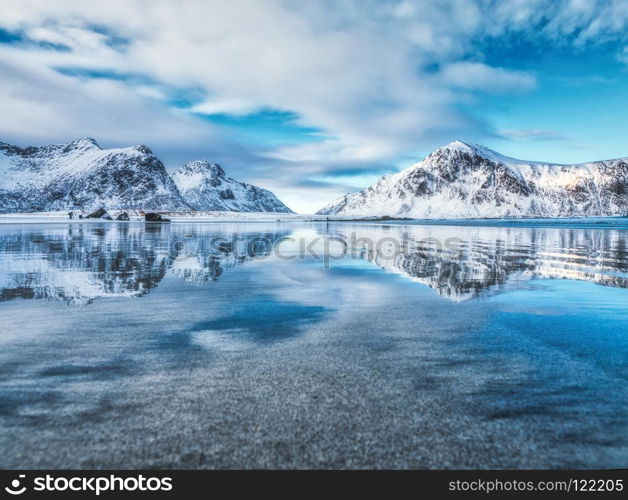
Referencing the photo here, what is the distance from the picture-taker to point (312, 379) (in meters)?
3.70

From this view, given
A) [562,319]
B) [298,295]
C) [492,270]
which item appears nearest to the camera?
[562,319]

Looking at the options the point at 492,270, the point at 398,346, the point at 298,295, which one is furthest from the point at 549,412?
the point at 492,270

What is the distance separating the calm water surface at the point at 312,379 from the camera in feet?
8.50

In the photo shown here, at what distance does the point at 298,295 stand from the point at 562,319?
15.6 feet

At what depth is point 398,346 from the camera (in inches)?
187

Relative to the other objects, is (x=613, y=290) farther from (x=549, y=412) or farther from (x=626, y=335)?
(x=549, y=412)

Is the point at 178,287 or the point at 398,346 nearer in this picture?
the point at 398,346

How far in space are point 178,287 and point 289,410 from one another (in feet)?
21.5

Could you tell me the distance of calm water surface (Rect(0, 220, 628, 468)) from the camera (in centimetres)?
259
